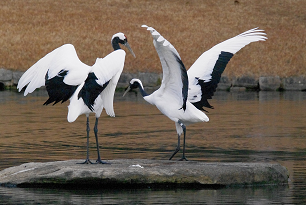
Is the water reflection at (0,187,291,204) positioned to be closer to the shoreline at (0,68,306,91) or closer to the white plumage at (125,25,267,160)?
the white plumage at (125,25,267,160)

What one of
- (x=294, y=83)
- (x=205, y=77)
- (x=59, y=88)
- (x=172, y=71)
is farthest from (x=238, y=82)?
(x=59, y=88)

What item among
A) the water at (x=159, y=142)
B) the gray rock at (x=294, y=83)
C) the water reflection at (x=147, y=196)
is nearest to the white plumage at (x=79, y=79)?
the water reflection at (x=147, y=196)

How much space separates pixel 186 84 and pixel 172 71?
310 mm

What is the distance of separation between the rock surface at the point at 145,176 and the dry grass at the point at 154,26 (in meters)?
20.1

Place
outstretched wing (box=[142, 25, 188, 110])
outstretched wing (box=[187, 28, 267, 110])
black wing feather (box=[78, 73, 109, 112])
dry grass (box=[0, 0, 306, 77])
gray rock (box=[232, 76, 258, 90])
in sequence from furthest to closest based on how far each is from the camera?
dry grass (box=[0, 0, 306, 77]) < gray rock (box=[232, 76, 258, 90]) < outstretched wing (box=[187, 28, 267, 110]) < black wing feather (box=[78, 73, 109, 112]) < outstretched wing (box=[142, 25, 188, 110])

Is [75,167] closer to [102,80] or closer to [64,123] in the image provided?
[102,80]

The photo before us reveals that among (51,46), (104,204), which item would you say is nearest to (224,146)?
(104,204)

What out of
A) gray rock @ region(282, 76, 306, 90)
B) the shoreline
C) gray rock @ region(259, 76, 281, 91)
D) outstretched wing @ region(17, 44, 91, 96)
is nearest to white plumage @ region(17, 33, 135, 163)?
outstretched wing @ region(17, 44, 91, 96)

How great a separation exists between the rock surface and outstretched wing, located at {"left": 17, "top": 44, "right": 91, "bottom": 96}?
1290 mm

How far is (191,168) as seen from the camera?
9.07 m

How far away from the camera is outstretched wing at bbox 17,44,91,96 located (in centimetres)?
956

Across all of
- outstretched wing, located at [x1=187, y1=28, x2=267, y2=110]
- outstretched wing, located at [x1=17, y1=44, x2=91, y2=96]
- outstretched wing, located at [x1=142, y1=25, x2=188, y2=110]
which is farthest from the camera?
outstretched wing, located at [x1=187, y1=28, x2=267, y2=110]

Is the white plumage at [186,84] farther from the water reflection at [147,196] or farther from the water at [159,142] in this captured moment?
the water reflection at [147,196]

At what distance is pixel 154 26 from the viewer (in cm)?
3562
